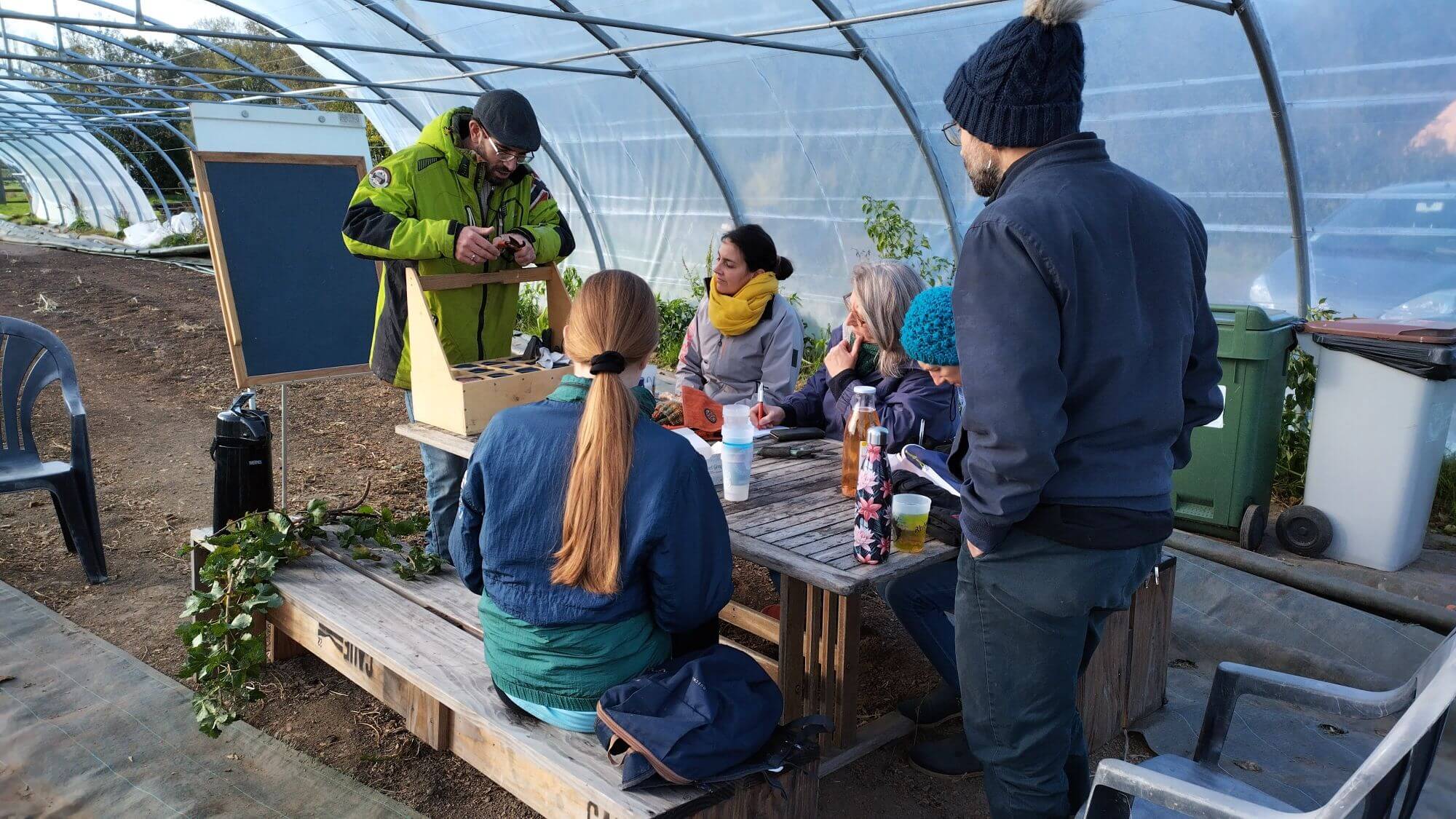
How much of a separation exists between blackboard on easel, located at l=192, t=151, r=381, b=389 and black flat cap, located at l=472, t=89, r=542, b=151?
59.7 inches

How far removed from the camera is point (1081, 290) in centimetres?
179

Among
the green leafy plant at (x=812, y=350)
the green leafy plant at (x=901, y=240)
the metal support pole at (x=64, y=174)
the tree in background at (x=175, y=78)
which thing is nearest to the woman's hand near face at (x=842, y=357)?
the green leafy plant at (x=901, y=240)

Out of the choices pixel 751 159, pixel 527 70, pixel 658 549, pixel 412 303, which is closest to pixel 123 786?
pixel 412 303

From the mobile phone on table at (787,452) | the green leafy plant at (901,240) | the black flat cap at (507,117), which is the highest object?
the black flat cap at (507,117)

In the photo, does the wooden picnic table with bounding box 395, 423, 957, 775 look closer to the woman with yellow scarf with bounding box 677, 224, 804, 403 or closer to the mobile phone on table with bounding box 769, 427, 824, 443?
the mobile phone on table with bounding box 769, 427, 824, 443

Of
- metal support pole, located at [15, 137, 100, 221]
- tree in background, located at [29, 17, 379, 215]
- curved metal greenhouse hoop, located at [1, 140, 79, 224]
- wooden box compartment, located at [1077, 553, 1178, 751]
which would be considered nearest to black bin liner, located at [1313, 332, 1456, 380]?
wooden box compartment, located at [1077, 553, 1178, 751]

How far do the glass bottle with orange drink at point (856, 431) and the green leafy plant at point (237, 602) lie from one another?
55.7 inches

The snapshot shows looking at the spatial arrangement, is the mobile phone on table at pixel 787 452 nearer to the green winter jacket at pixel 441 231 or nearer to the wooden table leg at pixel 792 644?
the wooden table leg at pixel 792 644

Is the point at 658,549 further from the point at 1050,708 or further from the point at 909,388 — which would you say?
the point at 909,388

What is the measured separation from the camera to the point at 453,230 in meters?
3.49

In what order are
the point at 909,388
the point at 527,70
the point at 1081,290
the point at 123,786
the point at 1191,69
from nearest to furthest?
the point at 1081,290 → the point at 123,786 → the point at 909,388 → the point at 1191,69 → the point at 527,70

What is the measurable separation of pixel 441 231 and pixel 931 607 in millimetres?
2084

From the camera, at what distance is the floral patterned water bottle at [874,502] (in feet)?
7.77

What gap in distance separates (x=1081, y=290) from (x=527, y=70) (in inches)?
325
